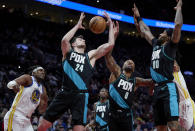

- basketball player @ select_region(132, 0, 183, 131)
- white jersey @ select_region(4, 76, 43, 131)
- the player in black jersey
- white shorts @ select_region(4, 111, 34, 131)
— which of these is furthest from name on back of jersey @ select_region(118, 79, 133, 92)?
white shorts @ select_region(4, 111, 34, 131)

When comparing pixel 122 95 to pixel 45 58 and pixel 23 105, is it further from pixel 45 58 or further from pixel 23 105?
pixel 45 58

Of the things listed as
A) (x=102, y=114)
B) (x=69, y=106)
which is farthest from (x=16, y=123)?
(x=102, y=114)

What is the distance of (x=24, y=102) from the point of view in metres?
5.27

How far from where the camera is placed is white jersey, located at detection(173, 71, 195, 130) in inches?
209

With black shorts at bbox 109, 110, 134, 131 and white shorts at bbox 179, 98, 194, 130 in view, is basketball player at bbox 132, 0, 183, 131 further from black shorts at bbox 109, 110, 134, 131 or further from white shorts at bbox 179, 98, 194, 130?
white shorts at bbox 179, 98, 194, 130

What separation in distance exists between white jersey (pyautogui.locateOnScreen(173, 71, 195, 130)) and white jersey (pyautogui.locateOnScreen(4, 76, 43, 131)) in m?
2.62

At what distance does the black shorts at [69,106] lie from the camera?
14.3 feet

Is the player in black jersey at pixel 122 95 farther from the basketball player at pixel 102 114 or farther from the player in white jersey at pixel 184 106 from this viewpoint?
the basketball player at pixel 102 114

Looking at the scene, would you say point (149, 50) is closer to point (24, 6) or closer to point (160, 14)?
point (160, 14)

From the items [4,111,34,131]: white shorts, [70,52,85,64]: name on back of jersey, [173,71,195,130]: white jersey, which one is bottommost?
[4,111,34,131]: white shorts

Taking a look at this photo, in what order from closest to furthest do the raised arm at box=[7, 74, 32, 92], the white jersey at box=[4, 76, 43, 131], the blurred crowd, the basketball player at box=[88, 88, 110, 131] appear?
the raised arm at box=[7, 74, 32, 92], the white jersey at box=[4, 76, 43, 131], the basketball player at box=[88, 88, 110, 131], the blurred crowd

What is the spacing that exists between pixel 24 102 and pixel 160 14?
18617 millimetres

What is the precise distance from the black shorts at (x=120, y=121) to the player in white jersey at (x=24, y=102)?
1466 mm

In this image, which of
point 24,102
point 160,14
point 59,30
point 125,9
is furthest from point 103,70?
point 24,102
